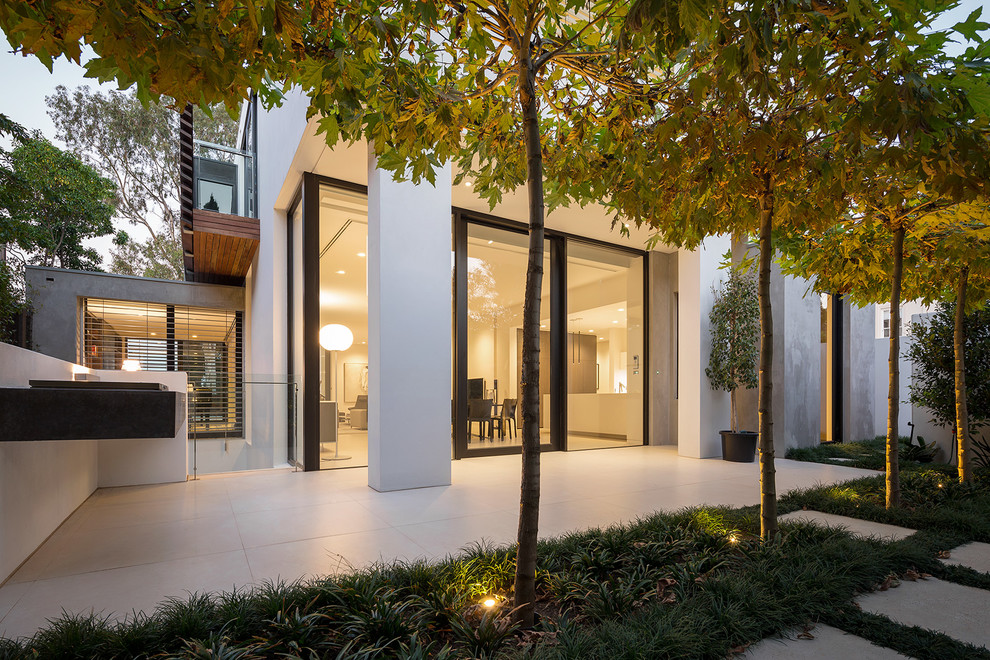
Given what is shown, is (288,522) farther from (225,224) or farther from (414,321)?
(225,224)

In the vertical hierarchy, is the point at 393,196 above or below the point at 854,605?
above

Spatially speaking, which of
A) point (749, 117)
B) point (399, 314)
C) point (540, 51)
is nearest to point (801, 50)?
point (749, 117)

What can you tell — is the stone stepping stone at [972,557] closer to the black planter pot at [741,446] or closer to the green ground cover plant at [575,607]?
the green ground cover plant at [575,607]

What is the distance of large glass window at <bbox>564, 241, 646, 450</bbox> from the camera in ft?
28.0

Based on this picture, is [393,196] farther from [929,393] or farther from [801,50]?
[929,393]

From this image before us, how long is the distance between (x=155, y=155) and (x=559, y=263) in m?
15.3

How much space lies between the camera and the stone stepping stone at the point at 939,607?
2.20 meters

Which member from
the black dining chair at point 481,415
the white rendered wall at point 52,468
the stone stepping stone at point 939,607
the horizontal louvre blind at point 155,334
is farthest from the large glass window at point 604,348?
the horizontal louvre blind at point 155,334

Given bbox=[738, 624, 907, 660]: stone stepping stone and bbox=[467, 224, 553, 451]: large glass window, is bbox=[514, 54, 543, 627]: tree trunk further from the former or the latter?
bbox=[467, 224, 553, 451]: large glass window

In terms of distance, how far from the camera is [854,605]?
2.39m

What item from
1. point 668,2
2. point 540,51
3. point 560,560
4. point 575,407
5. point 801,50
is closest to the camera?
point 668,2

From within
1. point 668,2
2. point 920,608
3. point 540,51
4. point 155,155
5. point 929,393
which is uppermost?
point 155,155

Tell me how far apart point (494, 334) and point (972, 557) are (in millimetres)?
5371

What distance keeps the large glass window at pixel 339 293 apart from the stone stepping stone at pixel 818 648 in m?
5.32
